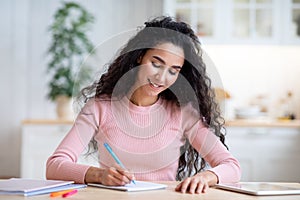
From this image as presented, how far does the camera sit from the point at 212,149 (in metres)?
1.99

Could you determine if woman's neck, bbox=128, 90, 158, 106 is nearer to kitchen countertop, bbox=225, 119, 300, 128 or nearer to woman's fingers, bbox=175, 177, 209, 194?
woman's fingers, bbox=175, 177, 209, 194

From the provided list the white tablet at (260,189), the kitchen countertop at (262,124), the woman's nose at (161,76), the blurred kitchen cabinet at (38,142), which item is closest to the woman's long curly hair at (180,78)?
the woman's nose at (161,76)

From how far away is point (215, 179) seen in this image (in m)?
1.79

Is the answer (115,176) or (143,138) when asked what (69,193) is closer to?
(115,176)

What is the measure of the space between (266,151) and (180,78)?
2340mm

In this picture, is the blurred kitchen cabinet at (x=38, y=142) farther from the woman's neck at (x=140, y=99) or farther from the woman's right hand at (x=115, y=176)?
the woman's right hand at (x=115, y=176)

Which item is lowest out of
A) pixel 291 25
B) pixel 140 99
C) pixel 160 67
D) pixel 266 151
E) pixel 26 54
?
pixel 266 151

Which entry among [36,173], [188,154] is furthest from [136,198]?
[36,173]

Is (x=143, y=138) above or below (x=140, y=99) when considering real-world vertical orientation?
below

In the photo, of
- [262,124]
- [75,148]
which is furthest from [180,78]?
[262,124]

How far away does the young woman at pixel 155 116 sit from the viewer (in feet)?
6.14

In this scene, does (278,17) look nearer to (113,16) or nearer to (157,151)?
(113,16)

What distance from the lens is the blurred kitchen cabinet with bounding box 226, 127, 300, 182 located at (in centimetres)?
413

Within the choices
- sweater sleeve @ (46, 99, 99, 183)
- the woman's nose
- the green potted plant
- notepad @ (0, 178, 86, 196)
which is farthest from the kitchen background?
notepad @ (0, 178, 86, 196)
